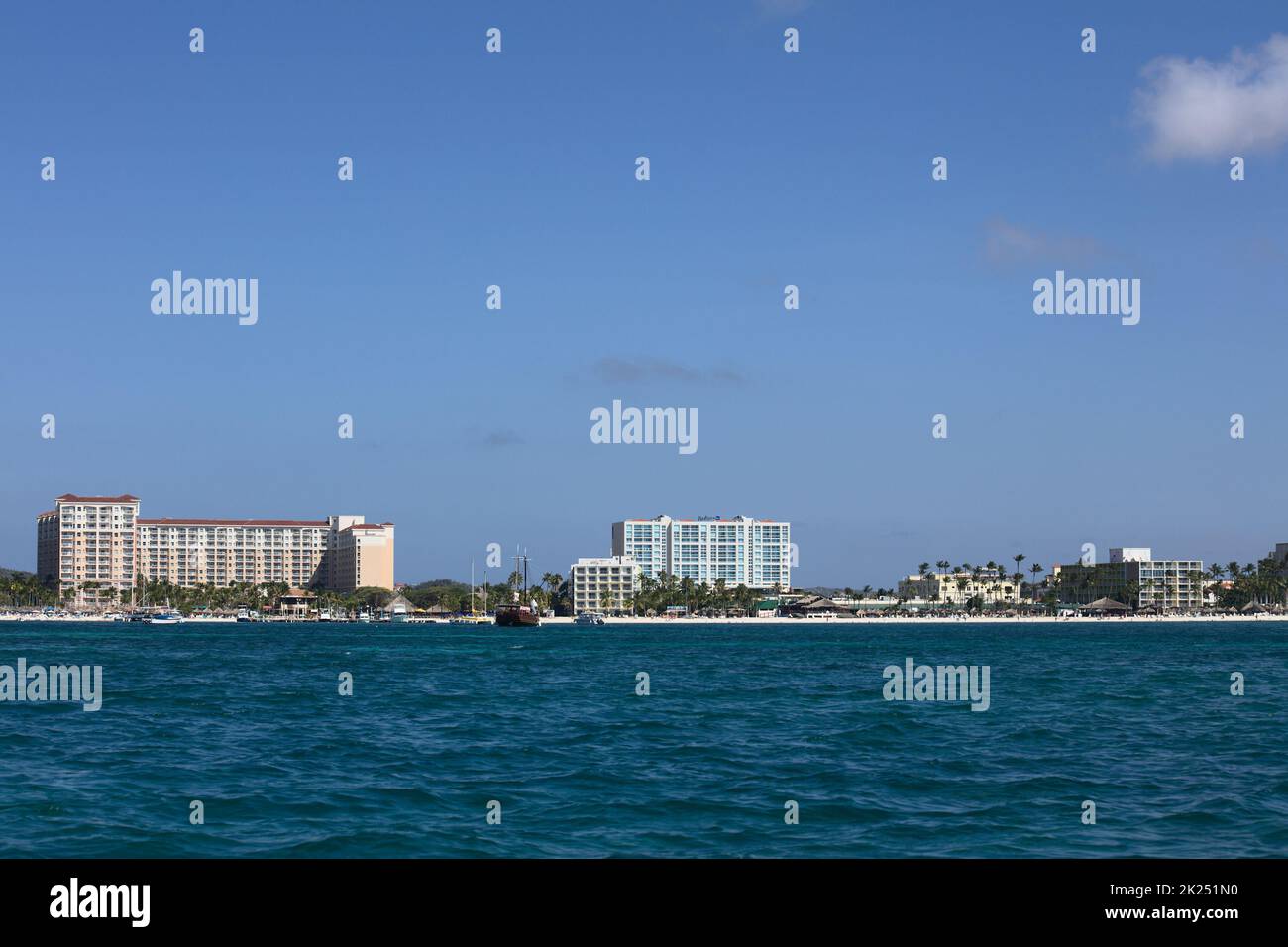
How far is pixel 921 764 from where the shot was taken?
29.4 metres

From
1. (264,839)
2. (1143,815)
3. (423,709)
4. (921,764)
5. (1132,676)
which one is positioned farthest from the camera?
(1132,676)

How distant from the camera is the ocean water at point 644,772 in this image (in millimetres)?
20500

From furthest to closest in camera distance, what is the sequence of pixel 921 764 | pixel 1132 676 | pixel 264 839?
pixel 1132 676 < pixel 921 764 < pixel 264 839

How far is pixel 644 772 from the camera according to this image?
28125mm

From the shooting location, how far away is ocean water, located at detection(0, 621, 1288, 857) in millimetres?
20500

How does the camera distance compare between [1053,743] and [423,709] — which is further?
[423,709]
